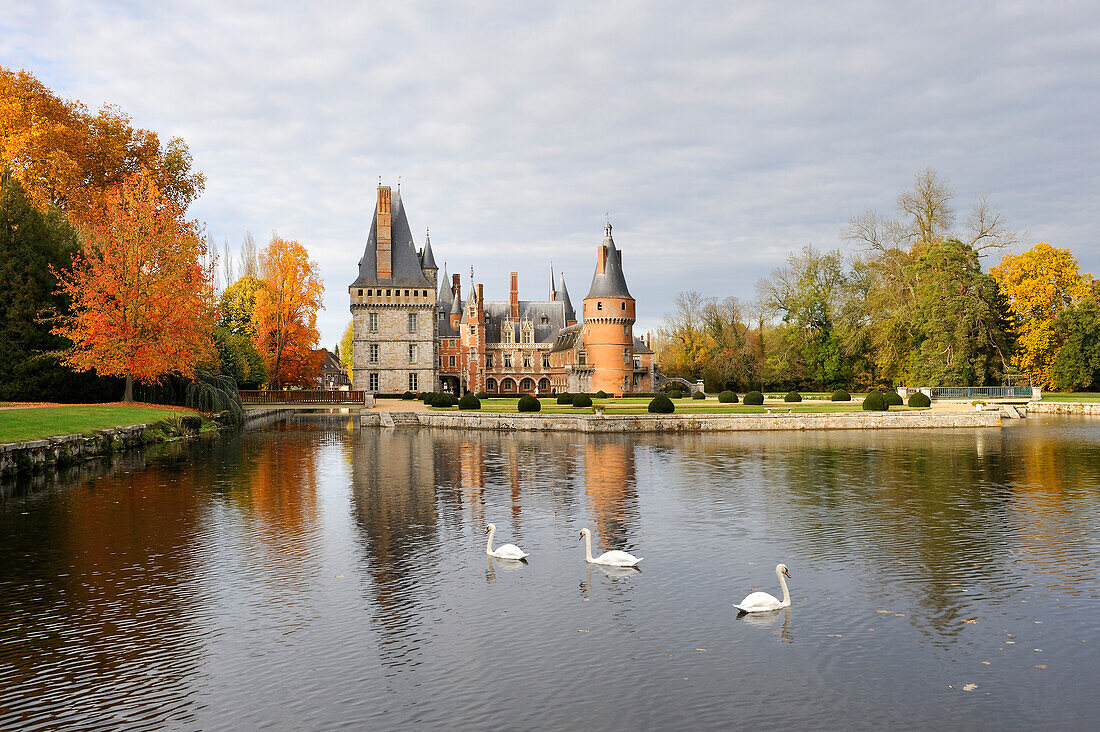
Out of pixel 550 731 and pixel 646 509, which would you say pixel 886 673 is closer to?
pixel 550 731

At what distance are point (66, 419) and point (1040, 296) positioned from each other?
220ft

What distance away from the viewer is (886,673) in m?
7.75

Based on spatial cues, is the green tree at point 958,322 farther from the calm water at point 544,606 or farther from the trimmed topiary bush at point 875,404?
the calm water at point 544,606

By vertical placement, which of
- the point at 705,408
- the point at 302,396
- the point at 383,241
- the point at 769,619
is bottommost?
the point at 769,619

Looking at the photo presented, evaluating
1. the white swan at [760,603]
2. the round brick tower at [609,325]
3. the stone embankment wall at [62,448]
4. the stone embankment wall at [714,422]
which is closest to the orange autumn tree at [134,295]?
the stone embankment wall at [62,448]

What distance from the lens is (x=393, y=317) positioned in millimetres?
68062

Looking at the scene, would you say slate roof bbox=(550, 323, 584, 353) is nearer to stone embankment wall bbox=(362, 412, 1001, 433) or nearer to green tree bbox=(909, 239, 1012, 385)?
green tree bbox=(909, 239, 1012, 385)

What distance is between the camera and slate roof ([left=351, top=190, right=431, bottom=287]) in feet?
222

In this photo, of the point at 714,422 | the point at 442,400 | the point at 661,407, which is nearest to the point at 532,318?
the point at 442,400

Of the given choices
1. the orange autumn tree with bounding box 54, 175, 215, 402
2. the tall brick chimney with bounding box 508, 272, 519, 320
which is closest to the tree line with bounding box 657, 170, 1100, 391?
the tall brick chimney with bounding box 508, 272, 519, 320

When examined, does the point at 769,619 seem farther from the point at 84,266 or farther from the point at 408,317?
the point at 408,317

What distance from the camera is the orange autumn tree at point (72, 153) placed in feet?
116

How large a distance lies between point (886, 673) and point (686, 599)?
9.45 ft

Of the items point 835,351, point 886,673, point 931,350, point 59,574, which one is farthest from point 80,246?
point 835,351
